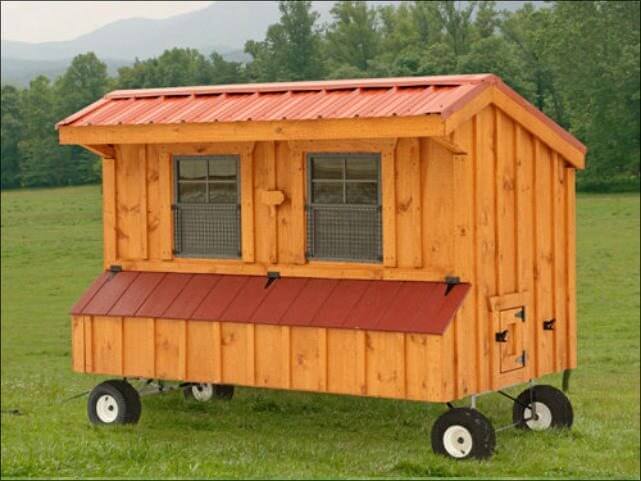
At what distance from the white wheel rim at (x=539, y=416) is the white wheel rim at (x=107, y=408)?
4.70m

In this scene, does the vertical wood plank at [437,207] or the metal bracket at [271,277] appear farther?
the metal bracket at [271,277]

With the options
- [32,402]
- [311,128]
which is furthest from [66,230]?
[311,128]

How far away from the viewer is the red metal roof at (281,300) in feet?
54.9

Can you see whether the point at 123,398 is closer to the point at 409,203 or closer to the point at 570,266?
the point at 409,203

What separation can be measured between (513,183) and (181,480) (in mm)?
5125

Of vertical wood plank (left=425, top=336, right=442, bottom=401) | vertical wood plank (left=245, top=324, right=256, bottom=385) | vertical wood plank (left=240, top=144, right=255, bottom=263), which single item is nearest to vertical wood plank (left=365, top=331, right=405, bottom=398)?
vertical wood plank (left=425, top=336, right=442, bottom=401)

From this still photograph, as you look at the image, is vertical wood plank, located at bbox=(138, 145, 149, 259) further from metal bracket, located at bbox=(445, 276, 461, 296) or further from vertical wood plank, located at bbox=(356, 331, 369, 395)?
metal bracket, located at bbox=(445, 276, 461, 296)

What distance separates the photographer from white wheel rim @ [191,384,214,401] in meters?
21.0

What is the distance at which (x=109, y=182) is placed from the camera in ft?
63.6

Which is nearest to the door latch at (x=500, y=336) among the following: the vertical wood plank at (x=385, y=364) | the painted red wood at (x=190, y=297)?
the vertical wood plank at (x=385, y=364)

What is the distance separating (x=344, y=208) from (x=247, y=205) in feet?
4.17

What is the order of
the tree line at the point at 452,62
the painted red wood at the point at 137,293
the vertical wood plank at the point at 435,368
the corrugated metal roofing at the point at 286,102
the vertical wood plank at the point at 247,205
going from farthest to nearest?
the tree line at the point at 452,62 → the painted red wood at the point at 137,293 → the vertical wood plank at the point at 247,205 → the corrugated metal roofing at the point at 286,102 → the vertical wood plank at the point at 435,368

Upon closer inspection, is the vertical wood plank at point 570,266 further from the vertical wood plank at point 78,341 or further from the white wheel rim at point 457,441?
the vertical wood plank at point 78,341

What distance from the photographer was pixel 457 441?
16859mm
